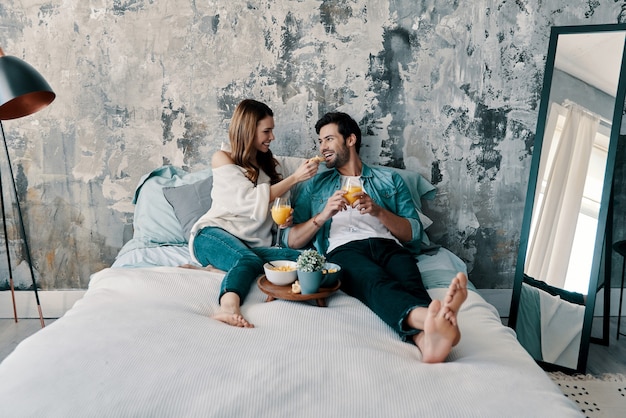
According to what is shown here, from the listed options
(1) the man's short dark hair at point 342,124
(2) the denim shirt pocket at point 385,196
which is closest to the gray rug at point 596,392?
(2) the denim shirt pocket at point 385,196

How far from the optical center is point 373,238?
215 cm

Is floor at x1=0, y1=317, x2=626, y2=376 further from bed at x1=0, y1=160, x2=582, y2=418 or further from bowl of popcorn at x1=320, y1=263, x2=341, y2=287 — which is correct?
bowl of popcorn at x1=320, y1=263, x2=341, y2=287

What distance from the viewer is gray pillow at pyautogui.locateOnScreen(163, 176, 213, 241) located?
8.02 feet

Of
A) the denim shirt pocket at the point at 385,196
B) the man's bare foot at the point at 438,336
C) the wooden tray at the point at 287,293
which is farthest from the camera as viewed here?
the denim shirt pocket at the point at 385,196

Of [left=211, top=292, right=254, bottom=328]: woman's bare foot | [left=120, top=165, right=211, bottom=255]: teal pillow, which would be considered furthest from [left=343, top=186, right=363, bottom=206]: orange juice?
[left=120, top=165, right=211, bottom=255]: teal pillow

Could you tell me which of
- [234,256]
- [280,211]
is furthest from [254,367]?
[280,211]

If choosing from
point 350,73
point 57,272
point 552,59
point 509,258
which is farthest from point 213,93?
point 509,258

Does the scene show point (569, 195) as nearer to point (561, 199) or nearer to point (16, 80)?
point (561, 199)

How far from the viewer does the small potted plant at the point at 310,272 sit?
1.65m

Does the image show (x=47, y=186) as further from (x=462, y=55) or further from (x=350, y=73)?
(x=462, y=55)

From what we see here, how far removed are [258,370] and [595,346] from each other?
2025 millimetres

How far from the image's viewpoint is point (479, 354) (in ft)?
4.47

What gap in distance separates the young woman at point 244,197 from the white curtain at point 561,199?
112 cm

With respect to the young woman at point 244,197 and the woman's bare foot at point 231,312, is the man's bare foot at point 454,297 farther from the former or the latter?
the young woman at point 244,197
